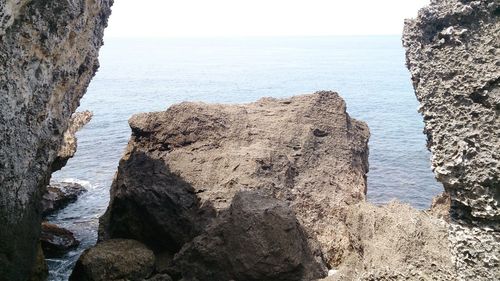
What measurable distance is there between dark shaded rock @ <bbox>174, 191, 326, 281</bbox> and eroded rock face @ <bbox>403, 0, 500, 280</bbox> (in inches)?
196

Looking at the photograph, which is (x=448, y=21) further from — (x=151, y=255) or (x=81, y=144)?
(x=81, y=144)

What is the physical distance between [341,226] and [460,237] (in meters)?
7.00

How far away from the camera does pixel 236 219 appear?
27.9 feet

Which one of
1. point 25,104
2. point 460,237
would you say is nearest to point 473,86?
point 460,237

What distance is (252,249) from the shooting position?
8.23 m

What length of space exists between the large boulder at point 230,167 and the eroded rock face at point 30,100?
2.42 metres

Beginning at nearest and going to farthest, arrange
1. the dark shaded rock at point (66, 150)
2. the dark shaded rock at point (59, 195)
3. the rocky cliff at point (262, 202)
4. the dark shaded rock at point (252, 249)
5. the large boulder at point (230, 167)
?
the rocky cliff at point (262, 202)
the dark shaded rock at point (252, 249)
the large boulder at point (230, 167)
the dark shaded rock at point (66, 150)
the dark shaded rock at point (59, 195)

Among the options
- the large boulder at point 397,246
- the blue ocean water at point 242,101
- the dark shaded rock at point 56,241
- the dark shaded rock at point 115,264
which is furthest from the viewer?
the blue ocean water at point 242,101

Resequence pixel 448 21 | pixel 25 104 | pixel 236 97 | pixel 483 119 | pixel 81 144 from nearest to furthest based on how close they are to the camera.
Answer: pixel 483 119, pixel 448 21, pixel 25 104, pixel 81 144, pixel 236 97

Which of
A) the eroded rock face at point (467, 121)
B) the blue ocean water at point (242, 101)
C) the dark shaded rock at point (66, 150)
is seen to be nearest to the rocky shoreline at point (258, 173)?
the eroded rock face at point (467, 121)

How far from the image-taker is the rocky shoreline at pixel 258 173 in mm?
3428

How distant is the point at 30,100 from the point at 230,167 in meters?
4.78

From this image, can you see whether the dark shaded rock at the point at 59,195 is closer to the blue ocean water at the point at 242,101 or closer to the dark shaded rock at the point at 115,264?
the blue ocean water at the point at 242,101

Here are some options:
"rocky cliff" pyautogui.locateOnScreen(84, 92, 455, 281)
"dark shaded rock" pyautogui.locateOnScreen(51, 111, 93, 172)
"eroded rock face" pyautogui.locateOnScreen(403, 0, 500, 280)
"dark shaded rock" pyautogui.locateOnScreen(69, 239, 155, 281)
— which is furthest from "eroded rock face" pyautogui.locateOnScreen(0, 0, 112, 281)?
"dark shaded rock" pyautogui.locateOnScreen(51, 111, 93, 172)
